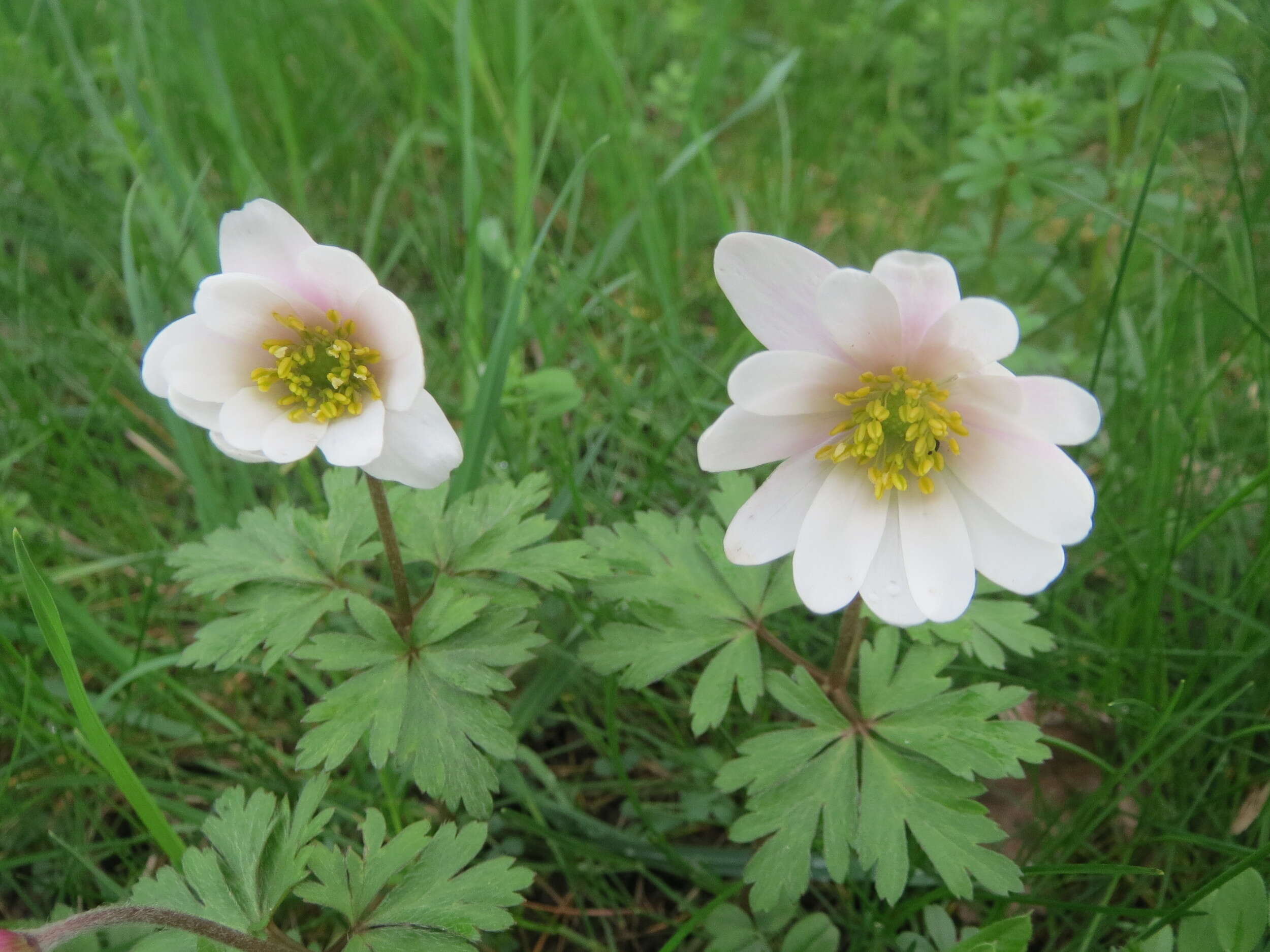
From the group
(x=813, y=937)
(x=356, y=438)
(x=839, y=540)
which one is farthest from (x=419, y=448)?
(x=813, y=937)

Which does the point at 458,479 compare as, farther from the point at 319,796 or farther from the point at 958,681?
the point at 958,681

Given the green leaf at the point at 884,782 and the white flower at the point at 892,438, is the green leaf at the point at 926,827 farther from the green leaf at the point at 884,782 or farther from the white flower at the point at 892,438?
the white flower at the point at 892,438

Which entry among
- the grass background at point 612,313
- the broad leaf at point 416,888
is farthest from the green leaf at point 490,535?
the broad leaf at point 416,888

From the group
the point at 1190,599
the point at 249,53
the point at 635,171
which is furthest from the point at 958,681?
the point at 249,53

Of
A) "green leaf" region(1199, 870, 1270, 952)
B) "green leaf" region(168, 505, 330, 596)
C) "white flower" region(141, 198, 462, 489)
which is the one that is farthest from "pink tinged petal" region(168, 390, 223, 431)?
"green leaf" region(1199, 870, 1270, 952)

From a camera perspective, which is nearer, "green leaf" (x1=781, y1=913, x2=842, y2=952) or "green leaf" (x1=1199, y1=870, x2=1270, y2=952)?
"green leaf" (x1=1199, y1=870, x2=1270, y2=952)

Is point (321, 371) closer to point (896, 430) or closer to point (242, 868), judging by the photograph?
point (242, 868)

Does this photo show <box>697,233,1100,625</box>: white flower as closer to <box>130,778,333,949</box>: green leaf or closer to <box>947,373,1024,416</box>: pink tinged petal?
<box>947,373,1024,416</box>: pink tinged petal
